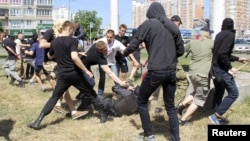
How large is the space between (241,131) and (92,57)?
306 centimetres

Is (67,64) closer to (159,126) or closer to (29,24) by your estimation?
(159,126)

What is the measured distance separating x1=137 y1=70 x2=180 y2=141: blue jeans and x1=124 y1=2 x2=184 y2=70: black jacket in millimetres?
107

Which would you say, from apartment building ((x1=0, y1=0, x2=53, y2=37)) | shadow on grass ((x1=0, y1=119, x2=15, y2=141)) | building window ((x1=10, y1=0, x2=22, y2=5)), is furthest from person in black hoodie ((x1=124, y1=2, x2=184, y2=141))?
building window ((x1=10, y1=0, x2=22, y2=5))

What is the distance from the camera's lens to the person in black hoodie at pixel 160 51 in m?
4.90

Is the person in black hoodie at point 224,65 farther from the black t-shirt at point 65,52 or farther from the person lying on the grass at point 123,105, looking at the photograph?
the black t-shirt at point 65,52

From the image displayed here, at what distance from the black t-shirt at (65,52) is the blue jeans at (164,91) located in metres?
1.41

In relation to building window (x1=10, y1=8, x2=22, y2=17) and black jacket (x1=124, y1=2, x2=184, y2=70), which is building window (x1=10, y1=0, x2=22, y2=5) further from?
black jacket (x1=124, y1=2, x2=184, y2=70)

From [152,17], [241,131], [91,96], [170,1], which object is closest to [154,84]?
[152,17]

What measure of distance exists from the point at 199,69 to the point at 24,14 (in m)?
105

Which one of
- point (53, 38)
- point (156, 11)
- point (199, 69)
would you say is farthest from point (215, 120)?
point (53, 38)

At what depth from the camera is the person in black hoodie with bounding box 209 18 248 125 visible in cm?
580

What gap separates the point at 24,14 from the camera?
346ft

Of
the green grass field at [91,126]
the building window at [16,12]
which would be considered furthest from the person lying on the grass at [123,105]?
the building window at [16,12]

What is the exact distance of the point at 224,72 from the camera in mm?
6008
